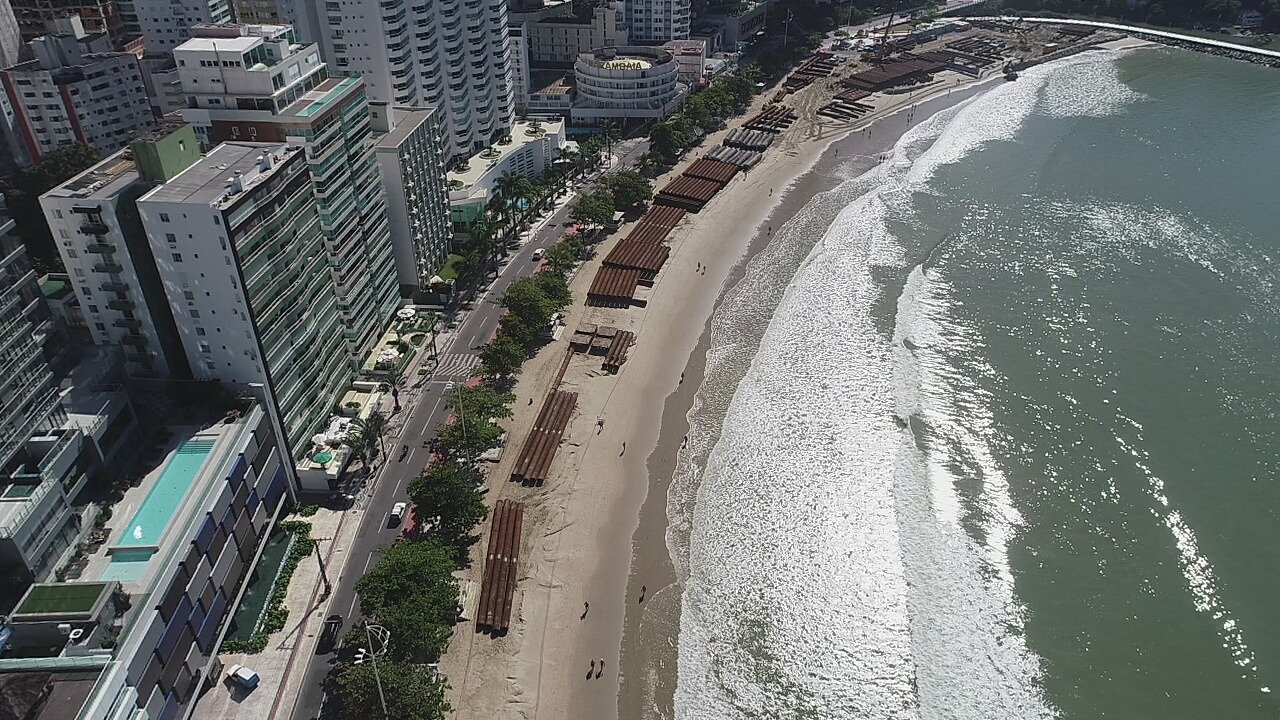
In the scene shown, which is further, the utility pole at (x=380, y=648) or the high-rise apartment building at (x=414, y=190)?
the high-rise apartment building at (x=414, y=190)

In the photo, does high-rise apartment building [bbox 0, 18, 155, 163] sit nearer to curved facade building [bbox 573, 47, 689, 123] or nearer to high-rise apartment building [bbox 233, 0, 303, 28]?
high-rise apartment building [bbox 233, 0, 303, 28]

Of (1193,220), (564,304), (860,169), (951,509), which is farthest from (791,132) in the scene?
(951,509)

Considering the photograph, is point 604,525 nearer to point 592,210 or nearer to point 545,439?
point 545,439

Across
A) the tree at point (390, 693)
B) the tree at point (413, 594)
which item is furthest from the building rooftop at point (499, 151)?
the tree at point (390, 693)

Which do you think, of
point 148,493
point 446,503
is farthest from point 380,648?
point 148,493

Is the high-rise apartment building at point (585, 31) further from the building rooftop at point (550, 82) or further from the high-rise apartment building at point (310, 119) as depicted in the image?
the high-rise apartment building at point (310, 119)

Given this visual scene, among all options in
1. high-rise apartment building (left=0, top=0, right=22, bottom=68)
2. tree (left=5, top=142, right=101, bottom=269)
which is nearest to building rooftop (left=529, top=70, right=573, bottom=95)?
tree (left=5, top=142, right=101, bottom=269)
